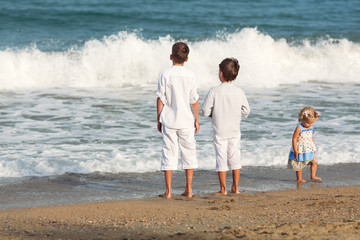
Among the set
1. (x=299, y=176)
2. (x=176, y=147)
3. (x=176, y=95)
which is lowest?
(x=299, y=176)

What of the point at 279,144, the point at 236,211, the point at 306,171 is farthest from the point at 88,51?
the point at 236,211

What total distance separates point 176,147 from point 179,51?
2.97 ft

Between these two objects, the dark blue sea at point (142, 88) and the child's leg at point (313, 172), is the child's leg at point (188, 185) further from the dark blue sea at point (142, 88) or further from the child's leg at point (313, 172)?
the child's leg at point (313, 172)

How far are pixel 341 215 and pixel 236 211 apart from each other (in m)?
0.84

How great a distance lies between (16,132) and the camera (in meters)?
8.39

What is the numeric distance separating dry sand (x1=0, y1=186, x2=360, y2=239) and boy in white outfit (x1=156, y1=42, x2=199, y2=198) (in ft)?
1.25

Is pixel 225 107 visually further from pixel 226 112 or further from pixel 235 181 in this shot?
pixel 235 181

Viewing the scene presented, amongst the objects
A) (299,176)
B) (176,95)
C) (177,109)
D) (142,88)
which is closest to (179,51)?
(176,95)

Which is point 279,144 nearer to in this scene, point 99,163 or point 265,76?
point 99,163

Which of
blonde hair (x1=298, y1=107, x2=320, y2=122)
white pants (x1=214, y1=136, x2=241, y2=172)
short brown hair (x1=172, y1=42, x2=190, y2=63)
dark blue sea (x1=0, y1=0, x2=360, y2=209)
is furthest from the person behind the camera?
dark blue sea (x1=0, y1=0, x2=360, y2=209)

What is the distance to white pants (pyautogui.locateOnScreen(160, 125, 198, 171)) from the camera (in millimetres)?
5480

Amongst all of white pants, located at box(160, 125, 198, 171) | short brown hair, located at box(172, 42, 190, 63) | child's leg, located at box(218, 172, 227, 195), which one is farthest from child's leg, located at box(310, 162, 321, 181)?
short brown hair, located at box(172, 42, 190, 63)

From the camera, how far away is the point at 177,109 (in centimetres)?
540

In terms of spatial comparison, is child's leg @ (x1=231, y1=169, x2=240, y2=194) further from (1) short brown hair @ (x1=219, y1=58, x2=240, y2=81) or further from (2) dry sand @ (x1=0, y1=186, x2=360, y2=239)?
(1) short brown hair @ (x1=219, y1=58, x2=240, y2=81)
